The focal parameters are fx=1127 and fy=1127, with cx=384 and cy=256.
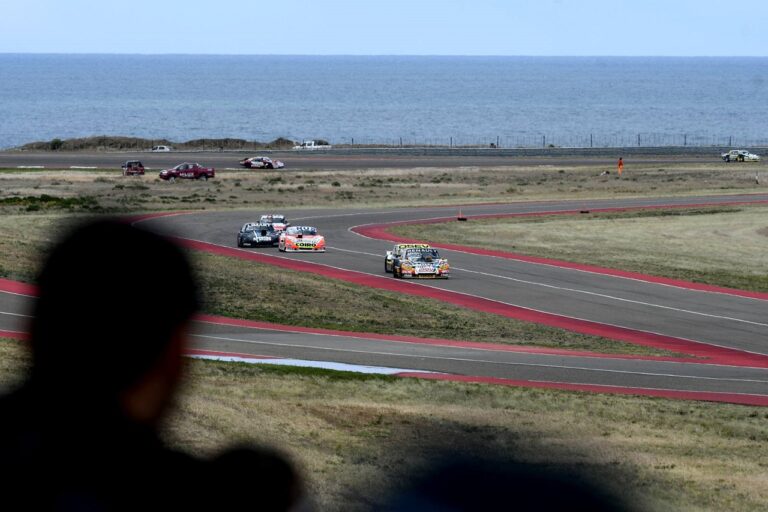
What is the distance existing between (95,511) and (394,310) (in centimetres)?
3519

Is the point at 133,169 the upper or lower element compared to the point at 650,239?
upper

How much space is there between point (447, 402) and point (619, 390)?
A: 515cm

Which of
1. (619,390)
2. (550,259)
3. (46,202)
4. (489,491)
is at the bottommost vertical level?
(550,259)

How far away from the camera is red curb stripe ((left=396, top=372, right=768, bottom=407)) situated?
2389cm

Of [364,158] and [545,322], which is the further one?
[364,158]

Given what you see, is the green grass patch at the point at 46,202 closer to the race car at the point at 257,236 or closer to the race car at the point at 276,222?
the race car at the point at 276,222

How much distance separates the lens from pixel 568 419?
1944 centimetres

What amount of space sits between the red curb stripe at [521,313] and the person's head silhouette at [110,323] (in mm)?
20582

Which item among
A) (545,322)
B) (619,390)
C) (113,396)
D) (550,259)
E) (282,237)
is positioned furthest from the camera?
(282,237)

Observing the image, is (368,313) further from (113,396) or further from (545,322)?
(113,396)

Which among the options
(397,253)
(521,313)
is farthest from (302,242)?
(521,313)

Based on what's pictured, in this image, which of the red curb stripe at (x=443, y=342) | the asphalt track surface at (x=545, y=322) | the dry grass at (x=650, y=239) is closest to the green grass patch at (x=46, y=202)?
the asphalt track surface at (x=545, y=322)

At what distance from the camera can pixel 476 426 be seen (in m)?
12.5

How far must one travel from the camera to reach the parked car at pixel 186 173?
302 ft
